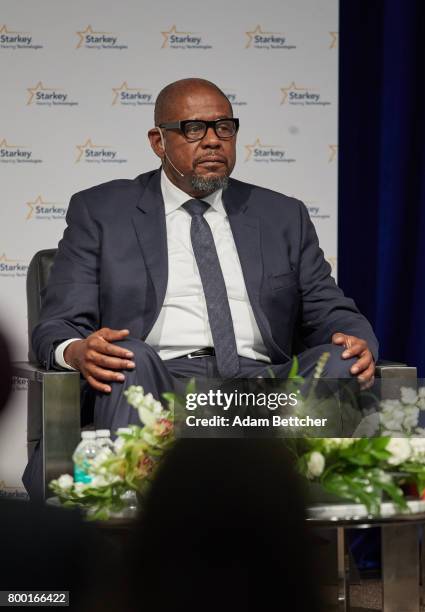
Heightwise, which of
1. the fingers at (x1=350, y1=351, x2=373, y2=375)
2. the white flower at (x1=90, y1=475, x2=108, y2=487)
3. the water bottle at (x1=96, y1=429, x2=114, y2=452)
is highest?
the fingers at (x1=350, y1=351, x2=373, y2=375)

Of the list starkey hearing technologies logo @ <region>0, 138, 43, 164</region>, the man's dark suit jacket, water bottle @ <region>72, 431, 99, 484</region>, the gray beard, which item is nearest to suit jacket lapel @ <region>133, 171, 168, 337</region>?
the man's dark suit jacket

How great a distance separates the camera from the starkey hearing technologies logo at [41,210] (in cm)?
350

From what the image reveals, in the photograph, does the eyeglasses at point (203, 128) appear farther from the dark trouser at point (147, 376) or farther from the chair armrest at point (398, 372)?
the chair armrest at point (398, 372)

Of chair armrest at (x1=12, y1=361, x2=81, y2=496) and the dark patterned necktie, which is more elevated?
the dark patterned necktie

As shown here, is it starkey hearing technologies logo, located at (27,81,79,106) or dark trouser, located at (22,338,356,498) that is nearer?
dark trouser, located at (22,338,356,498)

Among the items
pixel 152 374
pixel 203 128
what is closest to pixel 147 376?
pixel 152 374

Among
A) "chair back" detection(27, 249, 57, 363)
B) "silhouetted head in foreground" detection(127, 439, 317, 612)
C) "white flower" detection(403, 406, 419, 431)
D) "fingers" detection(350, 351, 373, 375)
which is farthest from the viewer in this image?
"chair back" detection(27, 249, 57, 363)

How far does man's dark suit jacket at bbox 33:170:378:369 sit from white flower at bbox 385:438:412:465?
1.20 metres

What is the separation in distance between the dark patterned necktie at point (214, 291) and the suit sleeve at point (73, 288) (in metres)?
0.31

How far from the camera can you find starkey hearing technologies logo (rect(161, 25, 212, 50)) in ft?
11.6

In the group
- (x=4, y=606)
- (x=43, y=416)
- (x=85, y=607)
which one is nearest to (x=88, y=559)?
(x=85, y=607)

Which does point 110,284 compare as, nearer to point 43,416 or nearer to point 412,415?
point 43,416

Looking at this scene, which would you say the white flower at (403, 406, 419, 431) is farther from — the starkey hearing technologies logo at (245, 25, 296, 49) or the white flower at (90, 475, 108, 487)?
the starkey hearing technologies logo at (245, 25, 296, 49)

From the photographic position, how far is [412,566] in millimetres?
1674
